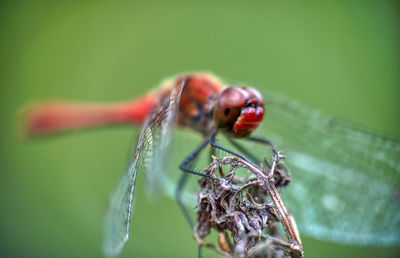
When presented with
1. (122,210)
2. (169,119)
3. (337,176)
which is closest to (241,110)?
(169,119)

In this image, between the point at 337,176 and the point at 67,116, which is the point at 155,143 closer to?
the point at 337,176

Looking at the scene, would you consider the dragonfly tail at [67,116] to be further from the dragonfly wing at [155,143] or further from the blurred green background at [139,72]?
the dragonfly wing at [155,143]

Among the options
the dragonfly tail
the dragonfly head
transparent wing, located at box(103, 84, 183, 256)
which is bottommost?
the dragonfly tail

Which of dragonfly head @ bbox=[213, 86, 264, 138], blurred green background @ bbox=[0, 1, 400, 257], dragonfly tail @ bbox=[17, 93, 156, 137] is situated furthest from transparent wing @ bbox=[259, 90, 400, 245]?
blurred green background @ bbox=[0, 1, 400, 257]

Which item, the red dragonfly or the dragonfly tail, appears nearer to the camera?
the red dragonfly

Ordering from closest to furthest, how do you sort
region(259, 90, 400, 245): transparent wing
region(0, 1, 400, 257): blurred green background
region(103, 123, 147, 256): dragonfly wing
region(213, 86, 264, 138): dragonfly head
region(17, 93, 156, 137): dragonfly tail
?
1. region(103, 123, 147, 256): dragonfly wing
2. region(213, 86, 264, 138): dragonfly head
3. region(259, 90, 400, 245): transparent wing
4. region(17, 93, 156, 137): dragonfly tail
5. region(0, 1, 400, 257): blurred green background

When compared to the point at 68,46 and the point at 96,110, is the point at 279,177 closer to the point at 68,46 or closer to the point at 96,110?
the point at 96,110

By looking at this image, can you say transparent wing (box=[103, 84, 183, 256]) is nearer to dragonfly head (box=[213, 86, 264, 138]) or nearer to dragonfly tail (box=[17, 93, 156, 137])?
dragonfly head (box=[213, 86, 264, 138])
